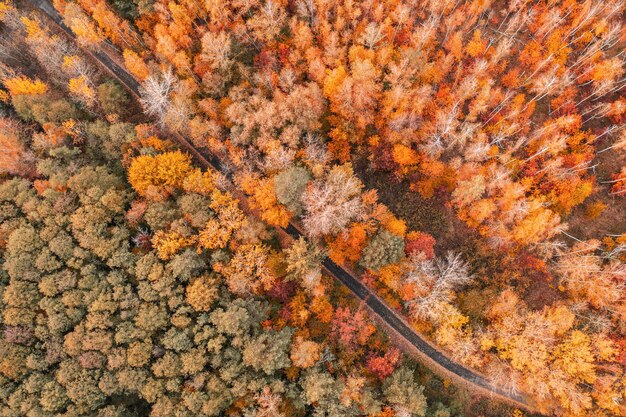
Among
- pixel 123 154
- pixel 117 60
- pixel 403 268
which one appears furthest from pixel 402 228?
pixel 117 60

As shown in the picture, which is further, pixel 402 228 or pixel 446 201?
pixel 446 201

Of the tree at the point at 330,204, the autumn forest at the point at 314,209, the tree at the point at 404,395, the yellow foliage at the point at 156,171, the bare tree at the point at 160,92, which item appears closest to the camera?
the autumn forest at the point at 314,209

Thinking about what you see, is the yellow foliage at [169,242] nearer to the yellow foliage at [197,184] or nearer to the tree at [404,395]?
the yellow foliage at [197,184]

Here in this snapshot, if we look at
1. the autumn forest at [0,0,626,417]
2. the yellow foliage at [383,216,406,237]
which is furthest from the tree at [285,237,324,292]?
the yellow foliage at [383,216,406,237]

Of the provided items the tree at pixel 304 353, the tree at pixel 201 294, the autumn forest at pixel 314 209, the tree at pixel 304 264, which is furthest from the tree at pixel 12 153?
the tree at pixel 304 353

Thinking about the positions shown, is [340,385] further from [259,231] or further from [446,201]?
[446,201]
